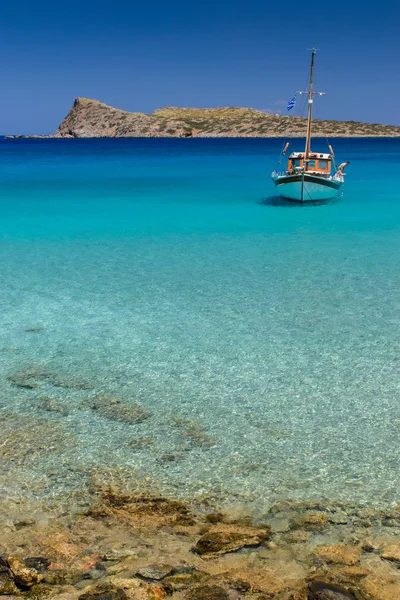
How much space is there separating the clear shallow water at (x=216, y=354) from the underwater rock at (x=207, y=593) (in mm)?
1751

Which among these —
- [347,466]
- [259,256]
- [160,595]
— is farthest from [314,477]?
[259,256]

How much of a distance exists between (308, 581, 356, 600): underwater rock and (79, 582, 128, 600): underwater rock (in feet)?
5.60

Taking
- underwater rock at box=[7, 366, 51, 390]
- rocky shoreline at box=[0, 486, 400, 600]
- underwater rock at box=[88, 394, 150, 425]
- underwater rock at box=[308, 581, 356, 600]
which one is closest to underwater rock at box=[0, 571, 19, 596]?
rocky shoreline at box=[0, 486, 400, 600]

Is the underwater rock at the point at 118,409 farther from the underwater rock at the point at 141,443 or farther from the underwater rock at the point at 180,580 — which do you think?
the underwater rock at the point at 180,580

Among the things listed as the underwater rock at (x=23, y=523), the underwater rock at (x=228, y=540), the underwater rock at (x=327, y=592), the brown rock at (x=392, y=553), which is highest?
the underwater rock at (x=327, y=592)

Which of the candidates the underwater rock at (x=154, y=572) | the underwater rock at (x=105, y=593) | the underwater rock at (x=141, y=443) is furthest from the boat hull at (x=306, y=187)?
the underwater rock at (x=105, y=593)

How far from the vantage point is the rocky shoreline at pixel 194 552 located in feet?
18.3

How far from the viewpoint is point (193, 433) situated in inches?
348

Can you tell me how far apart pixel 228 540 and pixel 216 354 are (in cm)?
577

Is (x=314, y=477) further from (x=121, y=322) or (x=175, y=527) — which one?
(x=121, y=322)

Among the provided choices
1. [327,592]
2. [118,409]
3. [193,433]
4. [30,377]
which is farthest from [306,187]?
[327,592]

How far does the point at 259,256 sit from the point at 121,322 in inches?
360

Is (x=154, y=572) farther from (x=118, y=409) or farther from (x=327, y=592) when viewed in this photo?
(x=118, y=409)

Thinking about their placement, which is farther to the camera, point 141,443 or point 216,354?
point 216,354
